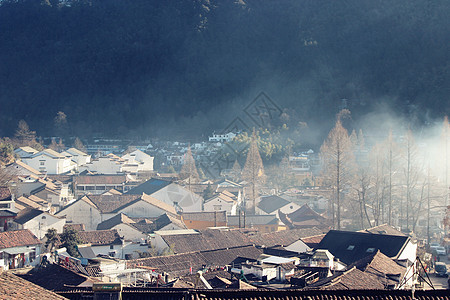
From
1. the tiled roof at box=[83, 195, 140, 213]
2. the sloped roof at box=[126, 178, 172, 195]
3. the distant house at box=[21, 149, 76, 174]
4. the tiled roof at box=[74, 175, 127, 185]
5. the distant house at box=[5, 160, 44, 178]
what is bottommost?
the tiled roof at box=[83, 195, 140, 213]

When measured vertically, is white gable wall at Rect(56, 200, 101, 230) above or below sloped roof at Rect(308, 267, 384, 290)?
above

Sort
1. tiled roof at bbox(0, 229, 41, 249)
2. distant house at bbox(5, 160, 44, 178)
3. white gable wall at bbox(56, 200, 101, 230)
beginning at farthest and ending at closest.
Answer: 1. distant house at bbox(5, 160, 44, 178)
2. white gable wall at bbox(56, 200, 101, 230)
3. tiled roof at bbox(0, 229, 41, 249)

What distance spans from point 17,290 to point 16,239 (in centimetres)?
1114

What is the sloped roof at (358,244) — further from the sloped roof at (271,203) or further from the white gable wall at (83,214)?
the sloped roof at (271,203)

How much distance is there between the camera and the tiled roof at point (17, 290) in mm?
5203

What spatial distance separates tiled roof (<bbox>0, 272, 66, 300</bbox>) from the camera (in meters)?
5.20

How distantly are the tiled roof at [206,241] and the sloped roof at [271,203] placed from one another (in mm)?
8009

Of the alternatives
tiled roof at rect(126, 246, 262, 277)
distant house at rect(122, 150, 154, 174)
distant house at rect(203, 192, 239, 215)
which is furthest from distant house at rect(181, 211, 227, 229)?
distant house at rect(122, 150, 154, 174)

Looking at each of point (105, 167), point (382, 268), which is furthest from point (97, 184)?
point (382, 268)

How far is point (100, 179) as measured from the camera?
108ft

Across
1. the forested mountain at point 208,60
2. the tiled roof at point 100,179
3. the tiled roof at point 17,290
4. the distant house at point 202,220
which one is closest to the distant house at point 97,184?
the tiled roof at point 100,179

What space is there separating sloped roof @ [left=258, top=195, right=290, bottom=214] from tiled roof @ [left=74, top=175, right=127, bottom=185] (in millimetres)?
7944

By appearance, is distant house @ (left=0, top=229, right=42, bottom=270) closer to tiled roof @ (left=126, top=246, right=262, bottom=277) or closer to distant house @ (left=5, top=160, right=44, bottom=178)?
tiled roof @ (left=126, top=246, right=262, bottom=277)

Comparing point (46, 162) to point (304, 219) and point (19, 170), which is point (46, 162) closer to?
point (19, 170)
